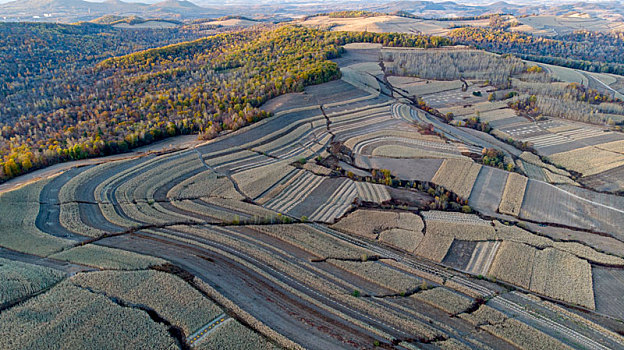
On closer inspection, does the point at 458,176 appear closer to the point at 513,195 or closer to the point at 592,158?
the point at 513,195

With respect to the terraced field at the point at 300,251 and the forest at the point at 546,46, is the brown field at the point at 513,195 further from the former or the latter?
the forest at the point at 546,46

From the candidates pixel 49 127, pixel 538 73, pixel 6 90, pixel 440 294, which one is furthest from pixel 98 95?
pixel 538 73

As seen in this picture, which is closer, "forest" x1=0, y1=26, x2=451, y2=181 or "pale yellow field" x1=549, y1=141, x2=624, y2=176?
"pale yellow field" x1=549, y1=141, x2=624, y2=176

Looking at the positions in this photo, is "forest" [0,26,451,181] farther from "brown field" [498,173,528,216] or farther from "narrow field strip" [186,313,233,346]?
"brown field" [498,173,528,216]

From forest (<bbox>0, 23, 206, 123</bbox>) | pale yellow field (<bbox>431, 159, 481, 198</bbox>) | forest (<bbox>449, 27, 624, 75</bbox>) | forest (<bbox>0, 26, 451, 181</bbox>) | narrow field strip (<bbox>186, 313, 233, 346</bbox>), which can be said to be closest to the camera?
narrow field strip (<bbox>186, 313, 233, 346</bbox>)

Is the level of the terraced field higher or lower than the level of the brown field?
higher

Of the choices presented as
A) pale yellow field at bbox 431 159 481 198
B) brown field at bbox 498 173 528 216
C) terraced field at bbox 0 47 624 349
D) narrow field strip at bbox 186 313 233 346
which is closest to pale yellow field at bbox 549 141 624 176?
terraced field at bbox 0 47 624 349
